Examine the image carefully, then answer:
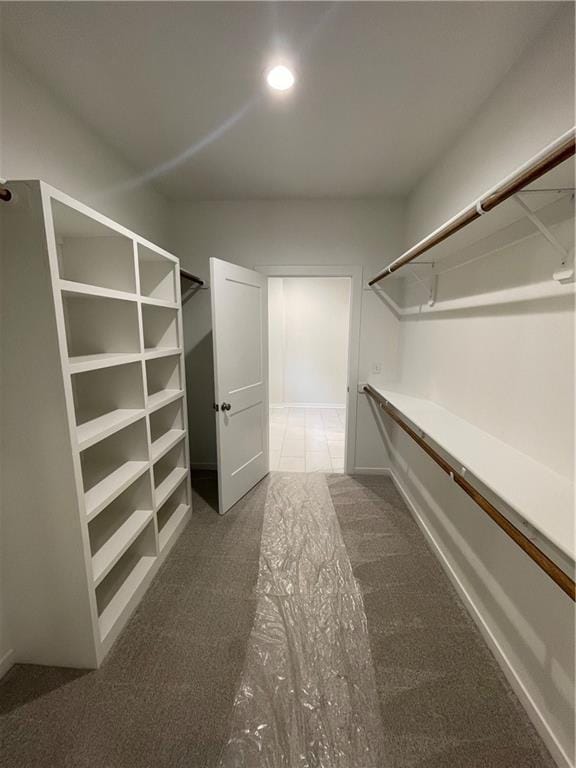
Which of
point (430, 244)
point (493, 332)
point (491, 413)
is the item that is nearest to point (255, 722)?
point (491, 413)

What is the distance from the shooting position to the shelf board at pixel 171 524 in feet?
6.32

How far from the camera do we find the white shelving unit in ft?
3.52

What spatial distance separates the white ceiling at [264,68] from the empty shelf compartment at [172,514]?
239cm

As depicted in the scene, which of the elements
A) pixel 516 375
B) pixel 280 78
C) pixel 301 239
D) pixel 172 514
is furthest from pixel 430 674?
pixel 301 239

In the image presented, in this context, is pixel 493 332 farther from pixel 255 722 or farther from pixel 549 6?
pixel 255 722

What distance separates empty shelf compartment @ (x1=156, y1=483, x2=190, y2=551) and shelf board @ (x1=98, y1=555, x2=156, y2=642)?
5.6 inches

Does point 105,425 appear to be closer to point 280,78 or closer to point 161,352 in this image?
point 161,352

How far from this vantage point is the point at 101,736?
107 cm

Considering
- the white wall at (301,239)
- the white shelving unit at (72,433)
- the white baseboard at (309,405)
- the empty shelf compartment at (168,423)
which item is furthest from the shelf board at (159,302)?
the white baseboard at (309,405)

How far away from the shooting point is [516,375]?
4.11ft

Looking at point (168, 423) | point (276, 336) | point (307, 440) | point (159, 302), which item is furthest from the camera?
point (276, 336)

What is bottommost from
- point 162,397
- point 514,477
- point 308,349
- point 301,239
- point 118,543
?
point 118,543

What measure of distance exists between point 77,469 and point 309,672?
51.2 inches

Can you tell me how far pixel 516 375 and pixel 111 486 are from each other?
1.93m
